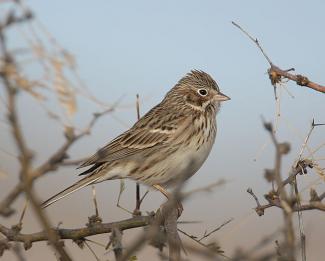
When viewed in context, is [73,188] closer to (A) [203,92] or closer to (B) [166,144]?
(B) [166,144]

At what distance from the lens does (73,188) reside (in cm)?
569

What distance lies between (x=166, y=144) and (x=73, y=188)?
1362mm

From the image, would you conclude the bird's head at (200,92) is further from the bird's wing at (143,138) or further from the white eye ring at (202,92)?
the bird's wing at (143,138)

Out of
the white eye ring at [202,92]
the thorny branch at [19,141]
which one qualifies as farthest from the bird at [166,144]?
the thorny branch at [19,141]

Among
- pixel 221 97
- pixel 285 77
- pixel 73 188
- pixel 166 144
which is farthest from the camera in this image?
pixel 221 97

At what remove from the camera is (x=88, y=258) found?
10.1 meters

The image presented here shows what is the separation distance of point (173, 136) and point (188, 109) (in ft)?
1.85

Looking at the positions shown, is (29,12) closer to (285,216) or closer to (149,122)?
(285,216)

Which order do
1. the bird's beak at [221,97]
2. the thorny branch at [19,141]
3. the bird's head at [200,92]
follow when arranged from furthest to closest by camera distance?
the bird's head at [200,92] < the bird's beak at [221,97] < the thorny branch at [19,141]

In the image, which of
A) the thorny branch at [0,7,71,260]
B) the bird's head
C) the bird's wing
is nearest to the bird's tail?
the bird's wing

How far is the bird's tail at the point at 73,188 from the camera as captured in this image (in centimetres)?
503

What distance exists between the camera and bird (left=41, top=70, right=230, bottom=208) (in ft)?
21.4

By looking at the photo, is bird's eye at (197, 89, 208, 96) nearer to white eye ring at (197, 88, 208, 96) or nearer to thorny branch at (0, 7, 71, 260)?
white eye ring at (197, 88, 208, 96)

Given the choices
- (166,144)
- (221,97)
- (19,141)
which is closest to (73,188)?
(166,144)
